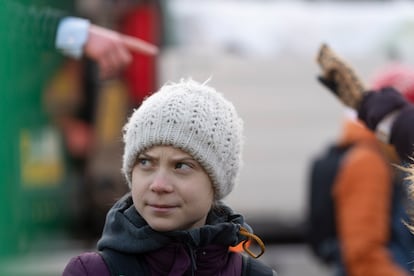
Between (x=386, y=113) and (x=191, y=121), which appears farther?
(x=386, y=113)

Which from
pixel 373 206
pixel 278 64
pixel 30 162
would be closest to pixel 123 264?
pixel 373 206

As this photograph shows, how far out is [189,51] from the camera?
836 cm

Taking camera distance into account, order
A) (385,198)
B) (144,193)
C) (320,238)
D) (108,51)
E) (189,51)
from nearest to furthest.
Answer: (144,193)
(108,51)
(385,198)
(320,238)
(189,51)

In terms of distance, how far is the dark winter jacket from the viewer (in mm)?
2564

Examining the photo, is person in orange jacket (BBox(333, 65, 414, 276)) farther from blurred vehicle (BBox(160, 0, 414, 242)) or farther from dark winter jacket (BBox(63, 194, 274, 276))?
blurred vehicle (BBox(160, 0, 414, 242))

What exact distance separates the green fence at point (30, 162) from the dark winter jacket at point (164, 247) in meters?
2.60

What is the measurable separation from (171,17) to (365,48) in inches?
63.0

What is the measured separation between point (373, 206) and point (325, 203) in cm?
47

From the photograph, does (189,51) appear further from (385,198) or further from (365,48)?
(385,198)

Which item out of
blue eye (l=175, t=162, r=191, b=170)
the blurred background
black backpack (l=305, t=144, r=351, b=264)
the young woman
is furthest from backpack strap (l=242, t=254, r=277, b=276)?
the blurred background

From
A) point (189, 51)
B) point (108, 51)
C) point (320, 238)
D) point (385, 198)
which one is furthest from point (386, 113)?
point (189, 51)

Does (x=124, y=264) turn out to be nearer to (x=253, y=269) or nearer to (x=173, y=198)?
(x=173, y=198)

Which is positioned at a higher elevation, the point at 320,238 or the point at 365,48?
the point at 365,48

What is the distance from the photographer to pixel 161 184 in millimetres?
2568
